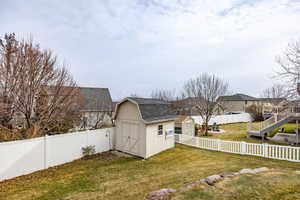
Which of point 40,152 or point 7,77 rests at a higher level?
point 7,77

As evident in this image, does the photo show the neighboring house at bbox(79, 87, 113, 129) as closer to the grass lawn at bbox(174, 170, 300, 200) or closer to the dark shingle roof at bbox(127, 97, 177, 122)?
the dark shingle roof at bbox(127, 97, 177, 122)

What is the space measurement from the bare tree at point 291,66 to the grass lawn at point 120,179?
4.83 meters

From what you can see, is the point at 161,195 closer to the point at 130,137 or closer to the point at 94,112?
the point at 130,137

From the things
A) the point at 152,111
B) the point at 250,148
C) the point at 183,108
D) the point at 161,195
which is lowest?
the point at 250,148

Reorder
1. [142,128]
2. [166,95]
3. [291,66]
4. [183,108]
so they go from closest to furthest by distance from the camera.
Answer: [142,128]
[291,66]
[183,108]
[166,95]

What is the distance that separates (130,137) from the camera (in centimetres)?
984

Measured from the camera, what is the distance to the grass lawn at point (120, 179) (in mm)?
4711

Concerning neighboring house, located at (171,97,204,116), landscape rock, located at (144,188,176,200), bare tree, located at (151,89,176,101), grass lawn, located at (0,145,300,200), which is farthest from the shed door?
bare tree, located at (151,89,176,101)

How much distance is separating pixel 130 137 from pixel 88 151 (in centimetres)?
254

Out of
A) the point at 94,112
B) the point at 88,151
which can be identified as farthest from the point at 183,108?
the point at 88,151

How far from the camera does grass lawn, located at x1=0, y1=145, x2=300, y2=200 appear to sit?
4711mm

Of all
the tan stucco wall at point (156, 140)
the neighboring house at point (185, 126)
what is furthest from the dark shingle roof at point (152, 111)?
the neighboring house at point (185, 126)

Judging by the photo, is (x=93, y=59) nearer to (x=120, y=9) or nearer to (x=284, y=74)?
(x=120, y=9)

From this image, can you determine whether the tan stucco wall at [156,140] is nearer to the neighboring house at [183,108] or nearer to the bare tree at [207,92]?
the bare tree at [207,92]
